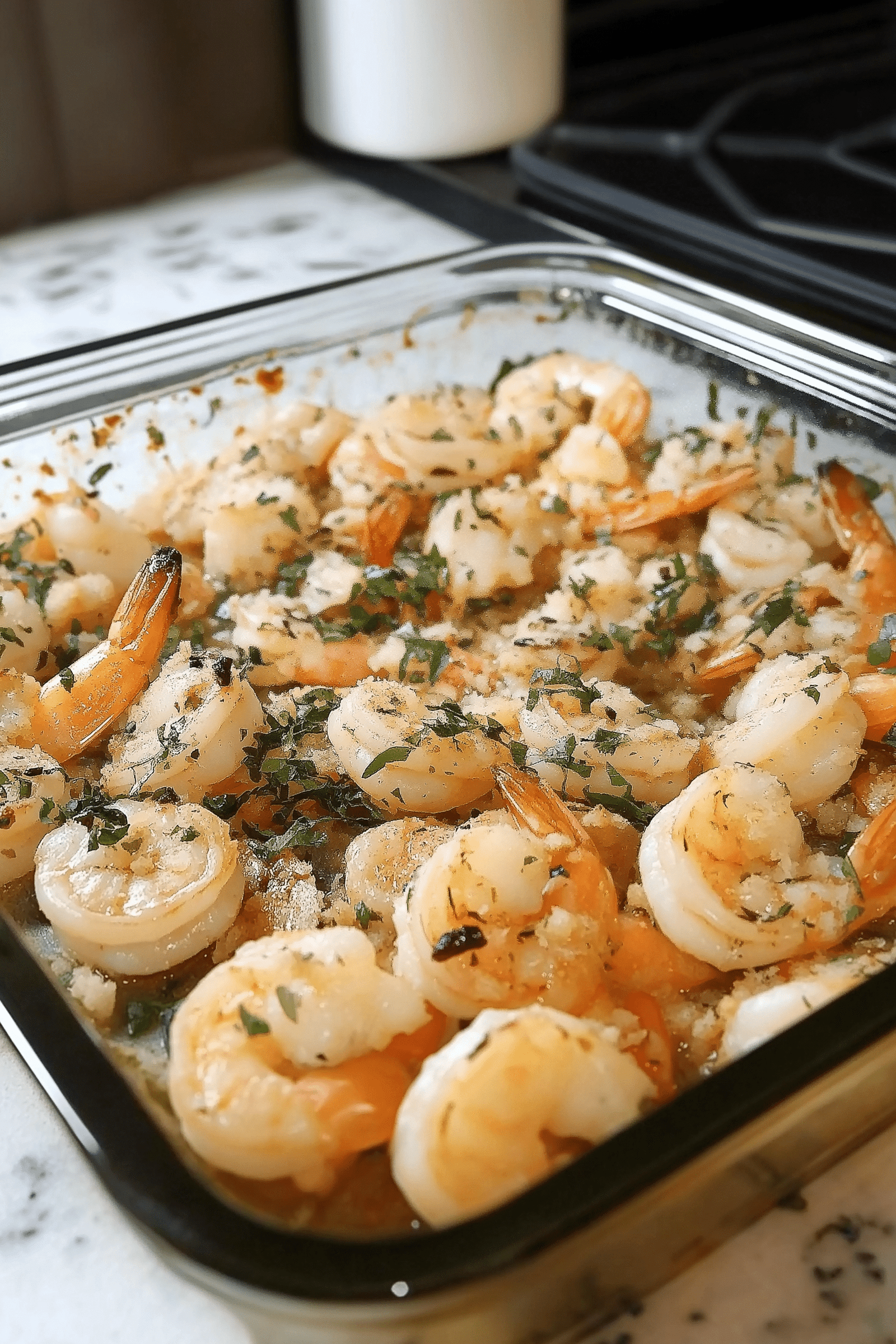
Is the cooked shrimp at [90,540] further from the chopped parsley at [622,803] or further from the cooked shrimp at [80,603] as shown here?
the chopped parsley at [622,803]

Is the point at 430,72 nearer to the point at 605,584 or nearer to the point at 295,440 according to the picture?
the point at 295,440

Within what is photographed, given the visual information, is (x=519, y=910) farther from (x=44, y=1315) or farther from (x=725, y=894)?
(x=44, y=1315)

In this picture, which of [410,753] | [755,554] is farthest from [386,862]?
[755,554]

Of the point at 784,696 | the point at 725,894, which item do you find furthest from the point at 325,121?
the point at 725,894

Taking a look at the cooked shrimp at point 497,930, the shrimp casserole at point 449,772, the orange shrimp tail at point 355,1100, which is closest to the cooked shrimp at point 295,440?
the shrimp casserole at point 449,772

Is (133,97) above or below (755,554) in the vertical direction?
above

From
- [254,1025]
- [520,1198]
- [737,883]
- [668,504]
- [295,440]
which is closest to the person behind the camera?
[520,1198]
